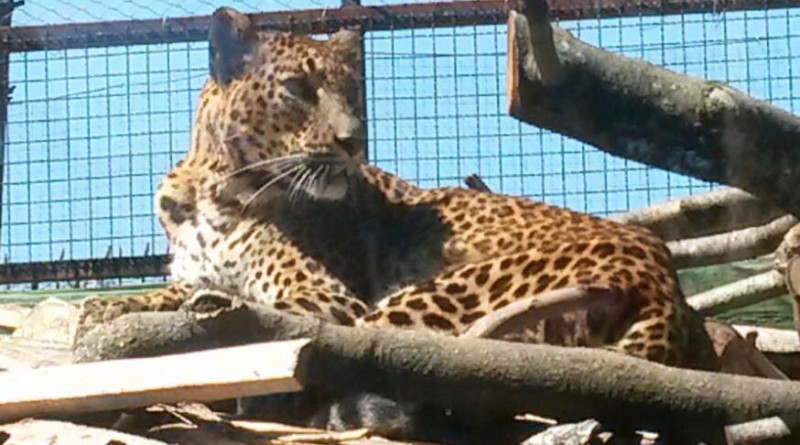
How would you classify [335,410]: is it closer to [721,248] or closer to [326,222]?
[326,222]

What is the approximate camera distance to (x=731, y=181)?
346cm

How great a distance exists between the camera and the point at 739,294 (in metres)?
5.82

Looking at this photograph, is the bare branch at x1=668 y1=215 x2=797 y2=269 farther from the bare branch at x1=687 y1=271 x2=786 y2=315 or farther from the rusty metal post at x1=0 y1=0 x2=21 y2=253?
the rusty metal post at x1=0 y1=0 x2=21 y2=253

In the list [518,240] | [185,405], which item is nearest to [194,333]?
[185,405]

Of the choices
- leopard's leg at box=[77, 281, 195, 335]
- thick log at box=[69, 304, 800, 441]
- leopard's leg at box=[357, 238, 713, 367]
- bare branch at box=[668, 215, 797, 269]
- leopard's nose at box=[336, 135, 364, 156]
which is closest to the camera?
thick log at box=[69, 304, 800, 441]

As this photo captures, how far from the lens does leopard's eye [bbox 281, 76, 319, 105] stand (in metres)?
5.59

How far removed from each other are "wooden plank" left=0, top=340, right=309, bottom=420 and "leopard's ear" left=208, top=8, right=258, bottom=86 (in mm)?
2436

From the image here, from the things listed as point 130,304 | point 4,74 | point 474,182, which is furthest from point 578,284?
point 4,74

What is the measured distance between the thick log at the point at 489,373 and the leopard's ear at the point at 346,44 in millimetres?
2229

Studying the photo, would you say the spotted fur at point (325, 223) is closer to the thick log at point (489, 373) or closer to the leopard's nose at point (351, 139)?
the leopard's nose at point (351, 139)

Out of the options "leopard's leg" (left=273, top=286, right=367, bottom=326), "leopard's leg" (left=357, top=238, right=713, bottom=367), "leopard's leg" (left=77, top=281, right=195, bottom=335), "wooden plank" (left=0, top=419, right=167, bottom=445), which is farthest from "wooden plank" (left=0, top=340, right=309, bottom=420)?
"leopard's leg" (left=273, top=286, right=367, bottom=326)

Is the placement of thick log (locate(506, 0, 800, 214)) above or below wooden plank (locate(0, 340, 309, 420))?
above

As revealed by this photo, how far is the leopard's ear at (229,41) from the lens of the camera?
19.0ft

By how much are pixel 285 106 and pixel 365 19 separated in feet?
2.23
